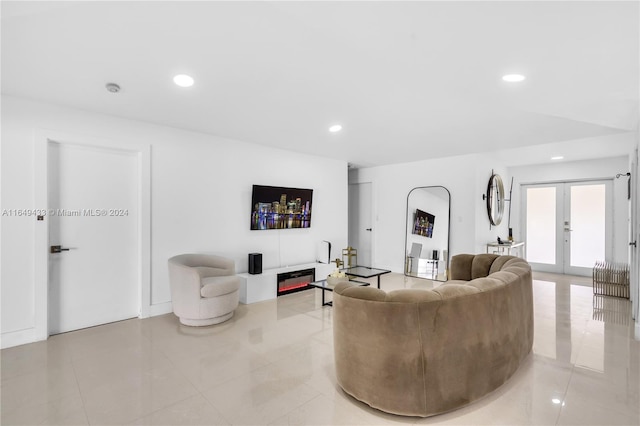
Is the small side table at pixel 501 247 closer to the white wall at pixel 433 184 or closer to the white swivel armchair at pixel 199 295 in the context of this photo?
the white wall at pixel 433 184

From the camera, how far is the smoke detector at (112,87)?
2912 mm

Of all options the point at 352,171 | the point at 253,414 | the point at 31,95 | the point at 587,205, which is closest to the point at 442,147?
the point at 352,171

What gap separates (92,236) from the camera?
376 centimetres

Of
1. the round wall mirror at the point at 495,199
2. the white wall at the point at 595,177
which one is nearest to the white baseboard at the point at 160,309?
the round wall mirror at the point at 495,199

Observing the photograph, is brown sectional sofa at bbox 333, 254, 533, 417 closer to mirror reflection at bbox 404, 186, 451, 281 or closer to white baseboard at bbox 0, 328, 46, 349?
white baseboard at bbox 0, 328, 46, 349

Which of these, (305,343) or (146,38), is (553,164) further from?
(146,38)

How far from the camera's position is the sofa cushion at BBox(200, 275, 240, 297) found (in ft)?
12.0

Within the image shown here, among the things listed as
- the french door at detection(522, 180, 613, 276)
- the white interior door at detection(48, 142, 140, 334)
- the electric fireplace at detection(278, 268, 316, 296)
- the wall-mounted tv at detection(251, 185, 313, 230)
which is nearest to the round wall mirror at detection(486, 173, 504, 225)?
the french door at detection(522, 180, 613, 276)

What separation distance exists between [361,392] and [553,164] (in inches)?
272

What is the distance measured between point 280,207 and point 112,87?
2.99m

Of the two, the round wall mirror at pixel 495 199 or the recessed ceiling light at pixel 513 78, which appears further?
the round wall mirror at pixel 495 199

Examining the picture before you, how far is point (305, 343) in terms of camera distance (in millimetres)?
3213

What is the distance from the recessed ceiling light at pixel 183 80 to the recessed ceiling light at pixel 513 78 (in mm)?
2615

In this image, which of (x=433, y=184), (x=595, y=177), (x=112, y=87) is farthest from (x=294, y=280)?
(x=595, y=177)
